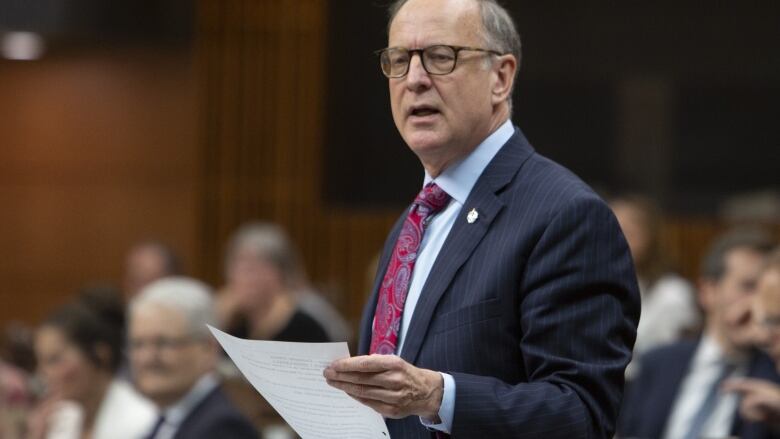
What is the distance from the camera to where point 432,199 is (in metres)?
2.19

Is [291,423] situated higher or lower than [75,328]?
higher

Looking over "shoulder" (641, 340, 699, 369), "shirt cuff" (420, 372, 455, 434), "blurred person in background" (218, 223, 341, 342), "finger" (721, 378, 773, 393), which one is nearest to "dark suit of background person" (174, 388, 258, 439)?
"finger" (721, 378, 773, 393)

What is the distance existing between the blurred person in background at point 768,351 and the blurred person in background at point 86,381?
5.74 ft

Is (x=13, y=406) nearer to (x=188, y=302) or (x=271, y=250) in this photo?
(x=188, y=302)

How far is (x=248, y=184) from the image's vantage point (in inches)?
392

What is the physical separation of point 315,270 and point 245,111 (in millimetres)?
1323

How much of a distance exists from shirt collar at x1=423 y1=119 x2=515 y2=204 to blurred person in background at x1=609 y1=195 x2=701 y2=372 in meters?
3.11

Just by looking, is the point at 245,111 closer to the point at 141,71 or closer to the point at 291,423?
the point at 141,71

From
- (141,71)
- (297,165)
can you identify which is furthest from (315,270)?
(141,71)

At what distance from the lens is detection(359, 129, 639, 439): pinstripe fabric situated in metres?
1.86

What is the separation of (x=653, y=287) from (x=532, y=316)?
3603mm

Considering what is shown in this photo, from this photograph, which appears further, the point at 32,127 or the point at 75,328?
the point at 32,127

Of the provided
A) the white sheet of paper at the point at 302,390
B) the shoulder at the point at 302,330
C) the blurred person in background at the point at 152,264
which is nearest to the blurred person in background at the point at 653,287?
the shoulder at the point at 302,330

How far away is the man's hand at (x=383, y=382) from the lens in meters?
1.69
